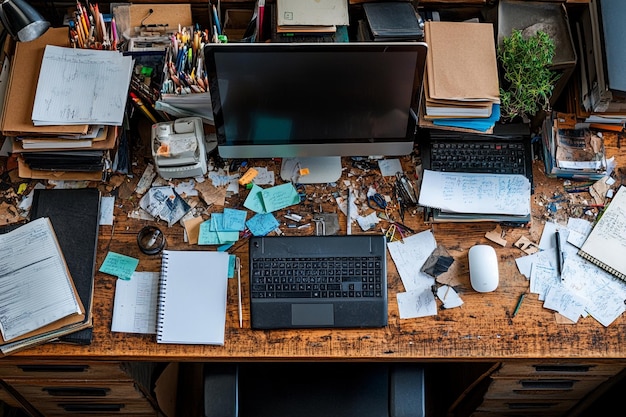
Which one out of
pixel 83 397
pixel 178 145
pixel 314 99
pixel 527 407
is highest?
pixel 314 99

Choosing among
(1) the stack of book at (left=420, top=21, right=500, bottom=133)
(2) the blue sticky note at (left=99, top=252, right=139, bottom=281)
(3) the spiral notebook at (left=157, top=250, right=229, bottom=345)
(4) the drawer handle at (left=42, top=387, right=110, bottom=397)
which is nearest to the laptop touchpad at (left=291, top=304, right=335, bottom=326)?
(3) the spiral notebook at (left=157, top=250, right=229, bottom=345)

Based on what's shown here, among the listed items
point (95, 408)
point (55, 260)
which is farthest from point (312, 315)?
point (95, 408)

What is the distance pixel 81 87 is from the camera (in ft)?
5.28

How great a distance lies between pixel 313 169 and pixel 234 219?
25 centimetres

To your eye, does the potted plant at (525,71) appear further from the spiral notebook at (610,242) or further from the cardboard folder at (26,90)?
the cardboard folder at (26,90)

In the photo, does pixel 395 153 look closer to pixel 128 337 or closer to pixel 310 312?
pixel 310 312

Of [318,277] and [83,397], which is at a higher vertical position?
[318,277]

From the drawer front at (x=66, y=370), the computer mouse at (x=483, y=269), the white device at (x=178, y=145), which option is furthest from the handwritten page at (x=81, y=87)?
the computer mouse at (x=483, y=269)

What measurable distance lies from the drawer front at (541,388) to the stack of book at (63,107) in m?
1.24

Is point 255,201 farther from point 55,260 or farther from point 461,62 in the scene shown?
point 461,62

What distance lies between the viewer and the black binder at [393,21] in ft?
5.22

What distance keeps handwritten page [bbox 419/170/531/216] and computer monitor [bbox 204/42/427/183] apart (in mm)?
127

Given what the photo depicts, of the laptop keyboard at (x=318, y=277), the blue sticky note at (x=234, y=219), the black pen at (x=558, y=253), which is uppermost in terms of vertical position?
the black pen at (x=558, y=253)

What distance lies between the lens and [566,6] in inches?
68.6
